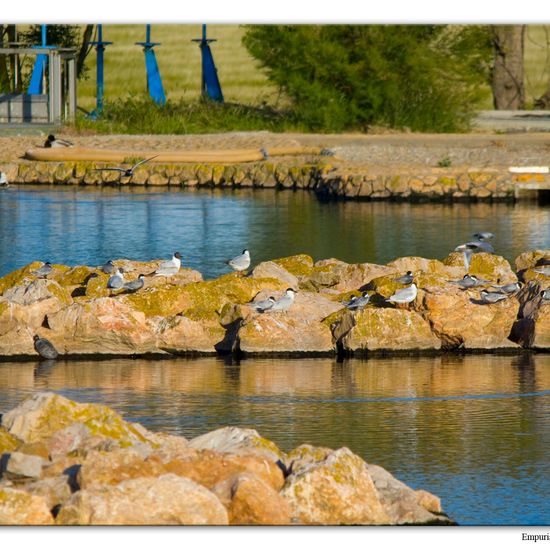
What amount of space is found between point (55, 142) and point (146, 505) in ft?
124

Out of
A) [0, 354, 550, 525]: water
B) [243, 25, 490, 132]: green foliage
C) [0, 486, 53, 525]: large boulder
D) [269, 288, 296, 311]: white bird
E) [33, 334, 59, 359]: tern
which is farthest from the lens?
[243, 25, 490, 132]: green foliage

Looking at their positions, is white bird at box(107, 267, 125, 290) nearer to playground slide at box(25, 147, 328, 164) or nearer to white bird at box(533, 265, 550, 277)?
white bird at box(533, 265, 550, 277)

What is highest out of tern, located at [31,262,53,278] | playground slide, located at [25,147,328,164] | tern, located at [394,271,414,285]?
playground slide, located at [25,147,328,164]

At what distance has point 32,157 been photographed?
158ft

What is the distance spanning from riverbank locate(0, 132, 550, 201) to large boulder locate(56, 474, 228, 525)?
33.2 m

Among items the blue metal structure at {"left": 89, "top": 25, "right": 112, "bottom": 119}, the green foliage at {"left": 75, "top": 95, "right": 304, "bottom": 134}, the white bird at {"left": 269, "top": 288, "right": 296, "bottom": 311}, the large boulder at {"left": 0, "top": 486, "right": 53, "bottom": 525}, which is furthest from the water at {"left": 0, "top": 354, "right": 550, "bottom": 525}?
the blue metal structure at {"left": 89, "top": 25, "right": 112, "bottom": 119}

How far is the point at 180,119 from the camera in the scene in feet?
170

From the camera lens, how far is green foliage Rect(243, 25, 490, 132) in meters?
50.8

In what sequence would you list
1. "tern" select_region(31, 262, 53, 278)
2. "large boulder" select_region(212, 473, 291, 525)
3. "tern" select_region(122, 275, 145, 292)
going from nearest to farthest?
"large boulder" select_region(212, 473, 291, 525), "tern" select_region(122, 275, 145, 292), "tern" select_region(31, 262, 53, 278)

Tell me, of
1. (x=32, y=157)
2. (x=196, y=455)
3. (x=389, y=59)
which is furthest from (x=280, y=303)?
(x=389, y=59)

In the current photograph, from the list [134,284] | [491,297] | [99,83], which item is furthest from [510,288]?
[99,83]

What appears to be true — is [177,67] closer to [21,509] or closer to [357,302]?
[357,302]

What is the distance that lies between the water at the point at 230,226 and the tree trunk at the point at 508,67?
43.2 feet

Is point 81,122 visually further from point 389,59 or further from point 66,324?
point 66,324
